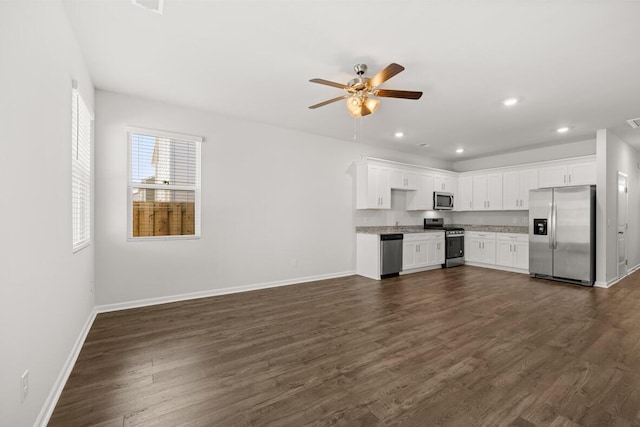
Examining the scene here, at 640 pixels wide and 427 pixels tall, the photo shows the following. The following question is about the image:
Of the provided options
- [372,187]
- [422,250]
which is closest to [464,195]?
[422,250]

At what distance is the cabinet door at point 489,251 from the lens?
6801 millimetres

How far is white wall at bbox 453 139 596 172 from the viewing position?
20.1 feet

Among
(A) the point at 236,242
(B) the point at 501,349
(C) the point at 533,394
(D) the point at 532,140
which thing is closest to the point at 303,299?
(A) the point at 236,242

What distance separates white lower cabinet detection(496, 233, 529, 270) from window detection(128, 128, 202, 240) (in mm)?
6387

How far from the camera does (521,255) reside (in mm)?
6320

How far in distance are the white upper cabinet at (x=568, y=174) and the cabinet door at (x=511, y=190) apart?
437 mm

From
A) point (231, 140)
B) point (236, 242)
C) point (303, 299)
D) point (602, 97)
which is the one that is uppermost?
point (602, 97)

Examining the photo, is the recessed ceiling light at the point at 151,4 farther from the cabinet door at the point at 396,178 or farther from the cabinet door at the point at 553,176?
the cabinet door at the point at 553,176

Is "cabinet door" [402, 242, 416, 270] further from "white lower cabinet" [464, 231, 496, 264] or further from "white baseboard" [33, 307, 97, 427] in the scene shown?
"white baseboard" [33, 307, 97, 427]

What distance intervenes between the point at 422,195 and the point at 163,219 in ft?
18.2

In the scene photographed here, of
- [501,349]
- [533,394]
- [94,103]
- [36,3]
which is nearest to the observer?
[36,3]

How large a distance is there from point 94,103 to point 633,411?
5.83 metres

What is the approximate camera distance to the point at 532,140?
599 cm

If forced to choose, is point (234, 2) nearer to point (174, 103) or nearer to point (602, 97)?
point (174, 103)
